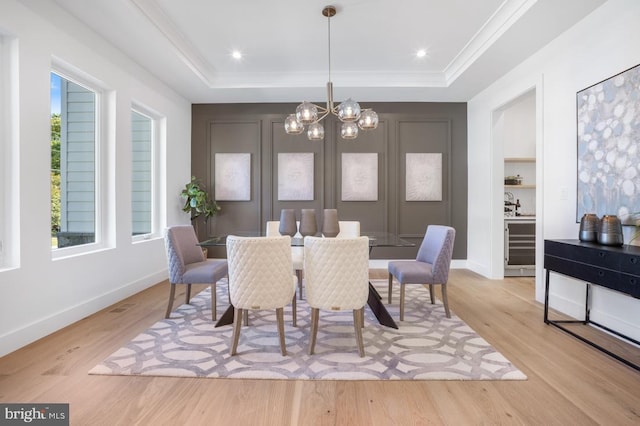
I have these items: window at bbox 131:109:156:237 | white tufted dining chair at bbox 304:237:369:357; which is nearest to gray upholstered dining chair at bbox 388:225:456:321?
white tufted dining chair at bbox 304:237:369:357

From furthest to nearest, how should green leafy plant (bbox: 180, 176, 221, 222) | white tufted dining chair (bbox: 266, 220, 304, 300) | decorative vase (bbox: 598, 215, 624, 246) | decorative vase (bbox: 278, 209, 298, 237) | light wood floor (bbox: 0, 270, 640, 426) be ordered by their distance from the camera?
green leafy plant (bbox: 180, 176, 221, 222) < white tufted dining chair (bbox: 266, 220, 304, 300) < decorative vase (bbox: 278, 209, 298, 237) < decorative vase (bbox: 598, 215, 624, 246) < light wood floor (bbox: 0, 270, 640, 426)

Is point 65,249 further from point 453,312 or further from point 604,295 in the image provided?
point 604,295

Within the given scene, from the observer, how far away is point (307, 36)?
352cm

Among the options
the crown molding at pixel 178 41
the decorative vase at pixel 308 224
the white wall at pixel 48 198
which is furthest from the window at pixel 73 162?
the decorative vase at pixel 308 224

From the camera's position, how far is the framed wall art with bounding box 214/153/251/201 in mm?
5309

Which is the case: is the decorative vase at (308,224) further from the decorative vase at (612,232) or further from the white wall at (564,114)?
the white wall at (564,114)

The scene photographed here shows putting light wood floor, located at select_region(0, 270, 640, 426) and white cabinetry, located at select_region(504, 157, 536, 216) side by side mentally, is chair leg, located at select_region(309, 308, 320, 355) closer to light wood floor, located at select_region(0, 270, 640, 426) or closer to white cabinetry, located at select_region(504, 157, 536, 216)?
light wood floor, located at select_region(0, 270, 640, 426)

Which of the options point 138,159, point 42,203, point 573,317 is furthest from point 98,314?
point 573,317

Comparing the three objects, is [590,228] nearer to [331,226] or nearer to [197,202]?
[331,226]

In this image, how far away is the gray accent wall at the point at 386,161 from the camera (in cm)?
525

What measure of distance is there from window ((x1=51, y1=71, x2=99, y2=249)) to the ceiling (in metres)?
0.68

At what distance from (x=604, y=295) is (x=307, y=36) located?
382 cm

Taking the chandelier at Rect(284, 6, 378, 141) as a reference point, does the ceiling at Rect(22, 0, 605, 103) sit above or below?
above

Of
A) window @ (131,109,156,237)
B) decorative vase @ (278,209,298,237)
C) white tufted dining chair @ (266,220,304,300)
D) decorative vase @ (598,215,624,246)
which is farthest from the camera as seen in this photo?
window @ (131,109,156,237)
